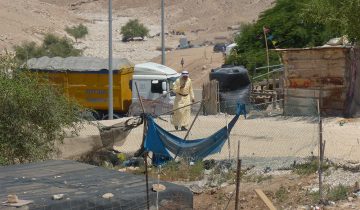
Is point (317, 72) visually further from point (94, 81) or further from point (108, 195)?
point (108, 195)

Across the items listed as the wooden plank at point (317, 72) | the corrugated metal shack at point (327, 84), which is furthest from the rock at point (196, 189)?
the wooden plank at point (317, 72)

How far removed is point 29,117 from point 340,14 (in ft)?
→ 17.5

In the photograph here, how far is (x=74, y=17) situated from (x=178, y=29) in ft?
41.6

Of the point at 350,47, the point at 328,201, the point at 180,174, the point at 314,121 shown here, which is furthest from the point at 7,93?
the point at 350,47

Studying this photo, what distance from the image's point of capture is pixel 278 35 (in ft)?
110

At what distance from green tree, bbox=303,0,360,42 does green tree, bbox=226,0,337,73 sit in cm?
1575

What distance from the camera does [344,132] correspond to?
1833 centimetres

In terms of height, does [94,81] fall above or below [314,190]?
above

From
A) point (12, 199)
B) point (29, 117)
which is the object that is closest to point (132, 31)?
point (29, 117)

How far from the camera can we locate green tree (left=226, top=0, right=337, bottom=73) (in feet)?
106

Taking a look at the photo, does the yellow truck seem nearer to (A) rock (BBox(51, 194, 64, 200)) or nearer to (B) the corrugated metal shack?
(B) the corrugated metal shack

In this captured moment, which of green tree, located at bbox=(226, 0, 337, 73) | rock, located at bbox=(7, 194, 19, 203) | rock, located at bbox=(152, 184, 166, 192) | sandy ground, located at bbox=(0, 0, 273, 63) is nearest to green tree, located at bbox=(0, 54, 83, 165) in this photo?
rock, located at bbox=(152, 184, 166, 192)

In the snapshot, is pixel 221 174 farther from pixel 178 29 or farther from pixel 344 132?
pixel 178 29

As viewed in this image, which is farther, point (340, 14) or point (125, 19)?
point (125, 19)
